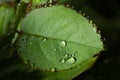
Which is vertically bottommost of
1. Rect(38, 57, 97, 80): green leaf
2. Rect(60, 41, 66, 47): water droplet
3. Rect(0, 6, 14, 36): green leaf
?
Rect(38, 57, 97, 80): green leaf

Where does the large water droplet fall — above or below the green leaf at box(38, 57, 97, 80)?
above

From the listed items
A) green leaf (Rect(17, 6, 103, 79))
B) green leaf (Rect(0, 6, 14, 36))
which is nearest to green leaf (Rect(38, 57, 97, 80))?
green leaf (Rect(17, 6, 103, 79))

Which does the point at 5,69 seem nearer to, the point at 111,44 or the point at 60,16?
the point at 60,16

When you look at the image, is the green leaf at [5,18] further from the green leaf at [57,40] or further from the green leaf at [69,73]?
the green leaf at [69,73]

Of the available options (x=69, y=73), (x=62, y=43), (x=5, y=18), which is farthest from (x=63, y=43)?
(x=5, y=18)

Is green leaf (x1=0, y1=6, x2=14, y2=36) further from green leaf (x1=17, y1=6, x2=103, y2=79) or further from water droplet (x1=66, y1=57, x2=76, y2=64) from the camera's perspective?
water droplet (x1=66, y1=57, x2=76, y2=64)

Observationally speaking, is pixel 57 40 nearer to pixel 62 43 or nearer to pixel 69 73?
pixel 62 43

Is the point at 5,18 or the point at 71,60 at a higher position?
the point at 5,18

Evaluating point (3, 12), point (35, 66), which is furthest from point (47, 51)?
point (3, 12)
